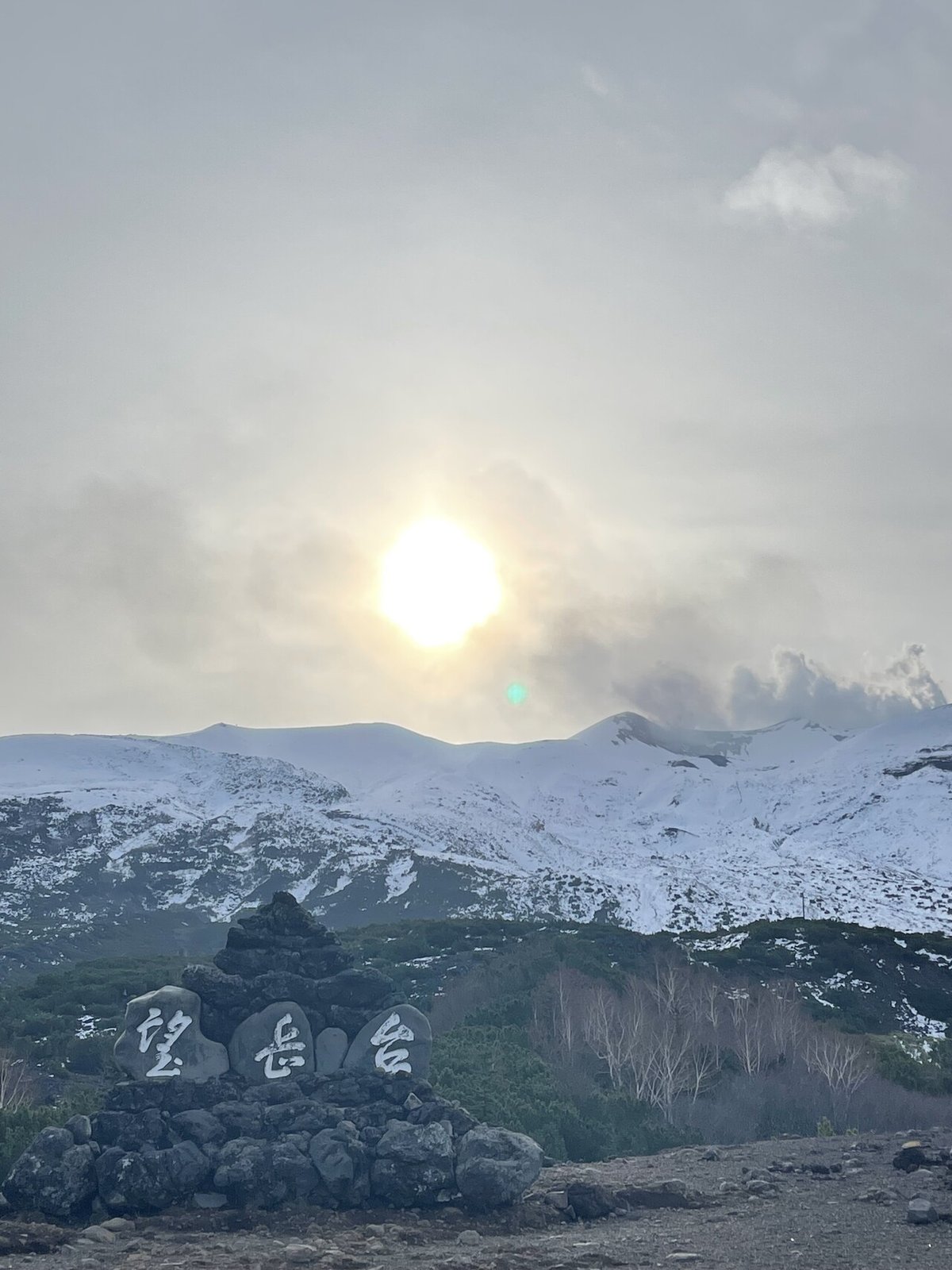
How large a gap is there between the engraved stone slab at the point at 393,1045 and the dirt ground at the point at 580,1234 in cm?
398

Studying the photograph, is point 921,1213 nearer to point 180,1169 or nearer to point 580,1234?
point 580,1234

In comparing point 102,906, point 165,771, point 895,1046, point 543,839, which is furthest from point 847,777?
point 895,1046

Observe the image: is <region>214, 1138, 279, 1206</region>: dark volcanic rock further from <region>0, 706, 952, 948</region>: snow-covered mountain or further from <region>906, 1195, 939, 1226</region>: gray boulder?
<region>0, 706, 952, 948</region>: snow-covered mountain

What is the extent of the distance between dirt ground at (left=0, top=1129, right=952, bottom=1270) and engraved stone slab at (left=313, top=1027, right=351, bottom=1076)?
208 inches

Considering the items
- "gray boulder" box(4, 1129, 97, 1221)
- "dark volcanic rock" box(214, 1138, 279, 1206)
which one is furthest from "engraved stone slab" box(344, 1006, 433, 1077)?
"gray boulder" box(4, 1129, 97, 1221)

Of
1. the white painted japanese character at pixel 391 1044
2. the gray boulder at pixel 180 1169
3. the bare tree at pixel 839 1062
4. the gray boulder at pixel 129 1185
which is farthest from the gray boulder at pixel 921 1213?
the bare tree at pixel 839 1062

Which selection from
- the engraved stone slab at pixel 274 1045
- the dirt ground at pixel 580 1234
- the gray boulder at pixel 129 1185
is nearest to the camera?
the dirt ground at pixel 580 1234

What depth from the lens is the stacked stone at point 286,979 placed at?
27625 millimetres

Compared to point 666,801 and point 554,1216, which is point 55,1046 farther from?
point 666,801

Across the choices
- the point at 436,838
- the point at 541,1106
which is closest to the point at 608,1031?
the point at 541,1106

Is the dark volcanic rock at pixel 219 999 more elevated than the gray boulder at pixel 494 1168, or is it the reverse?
the dark volcanic rock at pixel 219 999

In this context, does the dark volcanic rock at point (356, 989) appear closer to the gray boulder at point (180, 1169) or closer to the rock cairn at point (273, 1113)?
the rock cairn at point (273, 1113)

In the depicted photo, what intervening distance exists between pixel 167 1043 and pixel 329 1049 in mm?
3787

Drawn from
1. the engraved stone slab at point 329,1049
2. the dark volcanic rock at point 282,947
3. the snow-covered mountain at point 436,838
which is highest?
the snow-covered mountain at point 436,838
